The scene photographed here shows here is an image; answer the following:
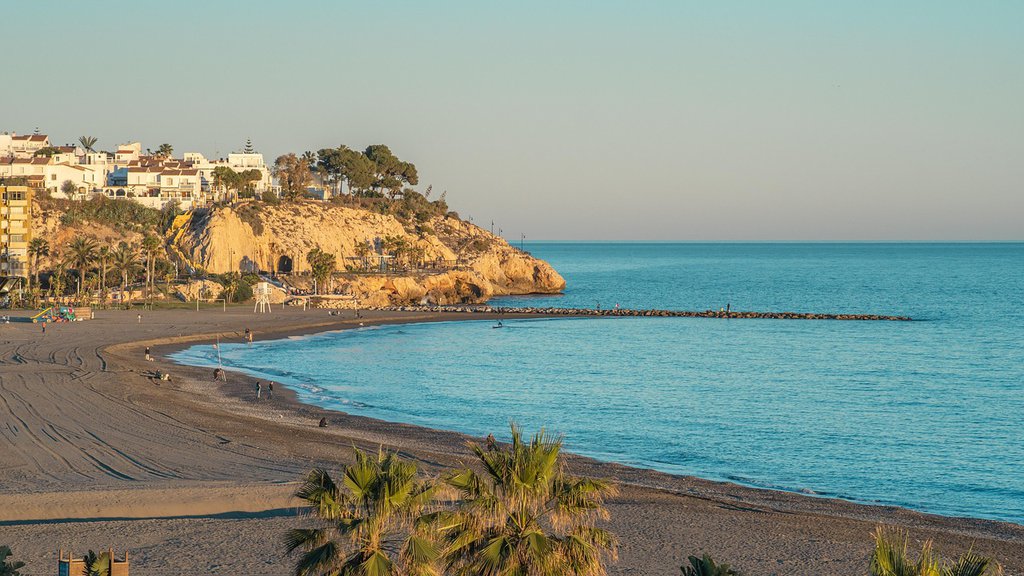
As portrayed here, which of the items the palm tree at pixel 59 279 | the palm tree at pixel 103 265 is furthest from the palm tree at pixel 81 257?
the palm tree at pixel 59 279

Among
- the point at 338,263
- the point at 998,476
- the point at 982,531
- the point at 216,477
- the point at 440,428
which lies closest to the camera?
the point at 982,531

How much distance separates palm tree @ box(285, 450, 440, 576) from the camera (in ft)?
42.1

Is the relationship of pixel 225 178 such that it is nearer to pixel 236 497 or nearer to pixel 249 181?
pixel 249 181

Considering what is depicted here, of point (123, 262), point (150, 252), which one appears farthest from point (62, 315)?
point (150, 252)

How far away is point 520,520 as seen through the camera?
13078mm

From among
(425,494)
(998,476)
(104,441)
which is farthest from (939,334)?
(425,494)

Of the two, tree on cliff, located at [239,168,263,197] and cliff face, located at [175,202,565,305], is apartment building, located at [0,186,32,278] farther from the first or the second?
tree on cliff, located at [239,168,263,197]

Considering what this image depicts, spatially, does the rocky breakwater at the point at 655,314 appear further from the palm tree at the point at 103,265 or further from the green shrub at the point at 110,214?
the green shrub at the point at 110,214

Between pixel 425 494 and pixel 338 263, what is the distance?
119232mm

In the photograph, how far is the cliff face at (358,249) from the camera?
11644 centimetres

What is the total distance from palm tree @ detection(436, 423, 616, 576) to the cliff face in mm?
100407

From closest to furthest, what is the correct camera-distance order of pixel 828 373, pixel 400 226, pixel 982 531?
pixel 982 531 → pixel 828 373 → pixel 400 226

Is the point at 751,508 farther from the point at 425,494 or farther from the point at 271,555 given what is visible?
the point at 425,494

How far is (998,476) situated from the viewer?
33.4 metres
